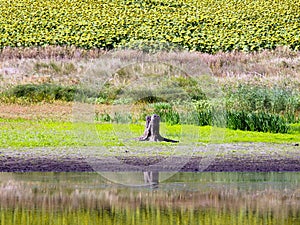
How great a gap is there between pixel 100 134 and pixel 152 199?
8.92m

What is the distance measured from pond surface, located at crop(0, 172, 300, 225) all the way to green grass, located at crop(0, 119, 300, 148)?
4214 millimetres

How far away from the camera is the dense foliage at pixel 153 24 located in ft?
151

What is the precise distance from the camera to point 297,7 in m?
56.0

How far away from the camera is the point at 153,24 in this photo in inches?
2039

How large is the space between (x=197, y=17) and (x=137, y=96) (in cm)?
2466

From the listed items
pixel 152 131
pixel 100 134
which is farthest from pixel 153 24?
pixel 152 131

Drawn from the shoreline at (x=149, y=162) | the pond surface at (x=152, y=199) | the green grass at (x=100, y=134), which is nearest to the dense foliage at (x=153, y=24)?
the green grass at (x=100, y=134)

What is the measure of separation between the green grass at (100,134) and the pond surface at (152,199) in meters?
4.21

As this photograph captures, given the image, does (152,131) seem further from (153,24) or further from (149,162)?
(153,24)

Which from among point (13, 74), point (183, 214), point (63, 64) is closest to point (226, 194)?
point (183, 214)

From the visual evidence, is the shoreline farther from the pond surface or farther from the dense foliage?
the dense foliage

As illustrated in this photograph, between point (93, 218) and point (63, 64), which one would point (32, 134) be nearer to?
point (93, 218)

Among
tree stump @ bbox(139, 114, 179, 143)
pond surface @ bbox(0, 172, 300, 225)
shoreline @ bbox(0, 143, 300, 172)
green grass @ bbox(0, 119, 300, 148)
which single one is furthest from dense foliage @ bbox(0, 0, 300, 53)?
pond surface @ bbox(0, 172, 300, 225)

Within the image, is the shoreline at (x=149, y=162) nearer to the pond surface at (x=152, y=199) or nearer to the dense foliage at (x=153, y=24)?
the pond surface at (x=152, y=199)
